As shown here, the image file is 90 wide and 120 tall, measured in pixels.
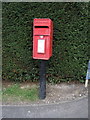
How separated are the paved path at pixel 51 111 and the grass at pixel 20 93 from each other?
41 centimetres

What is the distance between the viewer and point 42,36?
3412 mm

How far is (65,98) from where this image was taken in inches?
151

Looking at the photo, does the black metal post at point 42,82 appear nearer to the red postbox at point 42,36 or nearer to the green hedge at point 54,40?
the red postbox at point 42,36

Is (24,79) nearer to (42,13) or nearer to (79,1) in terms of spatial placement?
(42,13)

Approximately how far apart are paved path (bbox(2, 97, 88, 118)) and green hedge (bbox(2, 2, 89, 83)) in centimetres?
100

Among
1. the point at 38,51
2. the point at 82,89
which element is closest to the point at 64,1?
the point at 38,51

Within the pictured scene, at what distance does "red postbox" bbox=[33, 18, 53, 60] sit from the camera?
3.36 metres

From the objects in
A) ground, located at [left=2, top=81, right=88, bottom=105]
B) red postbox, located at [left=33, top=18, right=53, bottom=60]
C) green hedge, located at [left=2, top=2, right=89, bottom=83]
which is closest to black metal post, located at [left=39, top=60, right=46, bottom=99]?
ground, located at [left=2, top=81, right=88, bottom=105]

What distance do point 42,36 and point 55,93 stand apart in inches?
59.6

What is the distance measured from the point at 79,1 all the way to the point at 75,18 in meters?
0.41

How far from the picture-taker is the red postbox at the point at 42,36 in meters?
3.36

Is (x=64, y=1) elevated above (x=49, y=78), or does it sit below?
above

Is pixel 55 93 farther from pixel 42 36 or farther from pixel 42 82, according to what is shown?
pixel 42 36

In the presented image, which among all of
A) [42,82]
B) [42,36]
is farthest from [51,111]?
A: [42,36]
